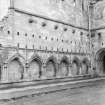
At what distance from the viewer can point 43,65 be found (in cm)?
1733

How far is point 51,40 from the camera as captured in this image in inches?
737

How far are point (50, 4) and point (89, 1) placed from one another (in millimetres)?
7679

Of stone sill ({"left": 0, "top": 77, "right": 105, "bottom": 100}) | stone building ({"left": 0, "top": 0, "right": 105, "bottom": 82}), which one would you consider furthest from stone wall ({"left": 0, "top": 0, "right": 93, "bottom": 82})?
stone sill ({"left": 0, "top": 77, "right": 105, "bottom": 100})

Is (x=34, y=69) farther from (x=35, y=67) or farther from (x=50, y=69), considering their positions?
(x=50, y=69)

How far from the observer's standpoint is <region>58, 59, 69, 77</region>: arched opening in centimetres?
1942

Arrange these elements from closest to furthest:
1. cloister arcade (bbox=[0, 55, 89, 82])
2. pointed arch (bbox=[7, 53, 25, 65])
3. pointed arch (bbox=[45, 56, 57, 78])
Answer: pointed arch (bbox=[7, 53, 25, 65]) → cloister arcade (bbox=[0, 55, 89, 82]) → pointed arch (bbox=[45, 56, 57, 78])

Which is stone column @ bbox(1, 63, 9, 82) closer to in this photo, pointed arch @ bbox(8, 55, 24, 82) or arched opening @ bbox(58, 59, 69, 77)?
pointed arch @ bbox(8, 55, 24, 82)

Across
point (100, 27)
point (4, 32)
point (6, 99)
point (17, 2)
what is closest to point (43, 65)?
point (4, 32)

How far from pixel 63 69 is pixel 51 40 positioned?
3394mm

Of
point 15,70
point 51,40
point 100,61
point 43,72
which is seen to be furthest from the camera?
point 100,61

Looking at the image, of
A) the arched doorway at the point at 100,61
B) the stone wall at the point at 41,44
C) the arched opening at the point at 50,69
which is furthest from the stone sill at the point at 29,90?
the arched doorway at the point at 100,61

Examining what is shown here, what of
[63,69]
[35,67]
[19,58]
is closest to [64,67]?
[63,69]

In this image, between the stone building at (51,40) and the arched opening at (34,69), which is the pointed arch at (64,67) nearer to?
the stone building at (51,40)

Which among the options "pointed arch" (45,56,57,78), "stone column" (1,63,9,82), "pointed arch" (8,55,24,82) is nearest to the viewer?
"stone column" (1,63,9,82)
